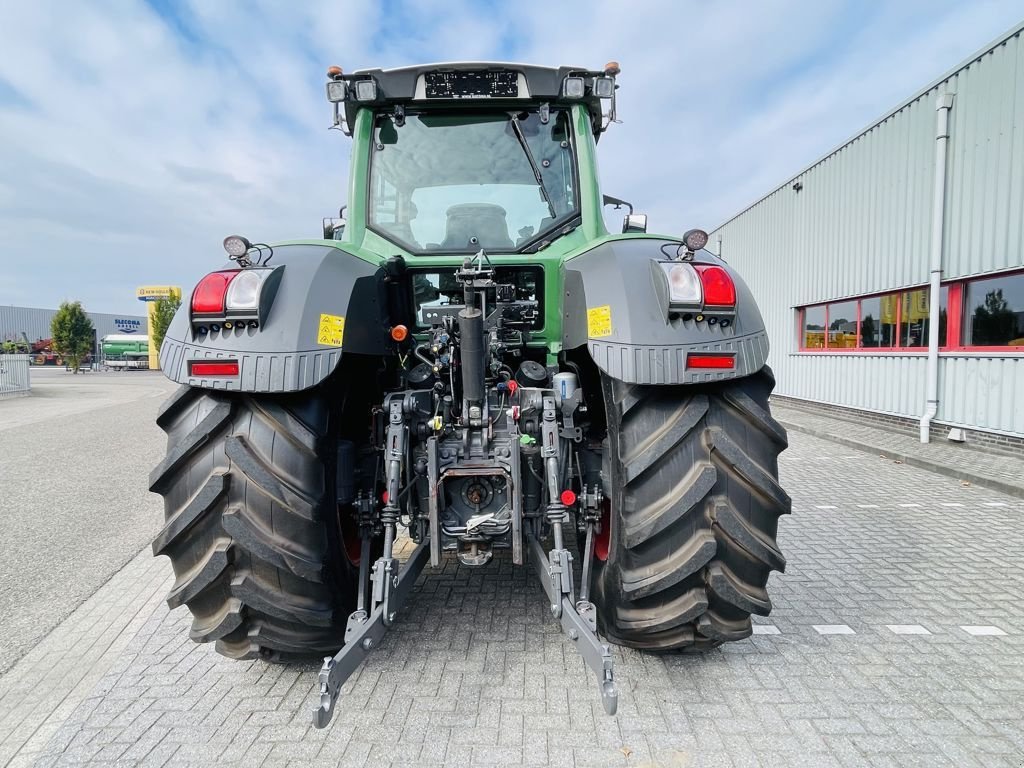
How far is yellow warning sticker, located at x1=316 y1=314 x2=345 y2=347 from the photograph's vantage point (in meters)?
2.03

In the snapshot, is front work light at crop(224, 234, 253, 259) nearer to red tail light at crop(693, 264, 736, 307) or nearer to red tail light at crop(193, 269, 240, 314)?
red tail light at crop(193, 269, 240, 314)

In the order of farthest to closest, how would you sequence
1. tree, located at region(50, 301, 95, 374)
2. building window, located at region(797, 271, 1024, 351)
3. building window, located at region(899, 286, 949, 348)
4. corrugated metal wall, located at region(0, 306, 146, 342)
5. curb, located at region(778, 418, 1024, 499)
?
corrugated metal wall, located at region(0, 306, 146, 342) < tree, located at region(50, 301, 95, 374) < building window, located at region(899, 286, 949, 348) < building window, located at region(797, 271, 1024, 351) < curb, located at region(778, 418, 1024, 499)

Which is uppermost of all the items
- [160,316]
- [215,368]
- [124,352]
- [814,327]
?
[160,316]

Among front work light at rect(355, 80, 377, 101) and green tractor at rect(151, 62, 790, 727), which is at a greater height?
front work light at rect(355, 80, 377, 101)

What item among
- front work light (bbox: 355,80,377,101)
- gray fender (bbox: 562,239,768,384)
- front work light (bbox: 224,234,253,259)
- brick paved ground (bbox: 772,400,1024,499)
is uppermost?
front work light (bbox: 355,80,377,101)

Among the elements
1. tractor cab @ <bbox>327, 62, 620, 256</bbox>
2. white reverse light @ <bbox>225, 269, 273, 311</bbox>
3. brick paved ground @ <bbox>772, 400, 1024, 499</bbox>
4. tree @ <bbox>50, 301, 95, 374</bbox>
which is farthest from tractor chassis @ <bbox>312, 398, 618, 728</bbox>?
tree @ <bbox>50, 301, 95, 374</bbox>

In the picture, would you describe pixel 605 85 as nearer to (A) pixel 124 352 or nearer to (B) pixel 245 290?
(B) pixel 245 290

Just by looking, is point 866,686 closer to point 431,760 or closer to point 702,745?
point 702,745

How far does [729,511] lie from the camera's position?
6.67ft

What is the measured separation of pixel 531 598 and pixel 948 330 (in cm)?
768

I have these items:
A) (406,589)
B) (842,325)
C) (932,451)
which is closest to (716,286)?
(406,589)

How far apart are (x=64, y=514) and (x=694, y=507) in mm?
5831

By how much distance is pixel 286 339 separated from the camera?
1967mm

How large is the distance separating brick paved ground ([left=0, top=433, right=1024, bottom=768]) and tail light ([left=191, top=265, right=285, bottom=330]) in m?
1.52
